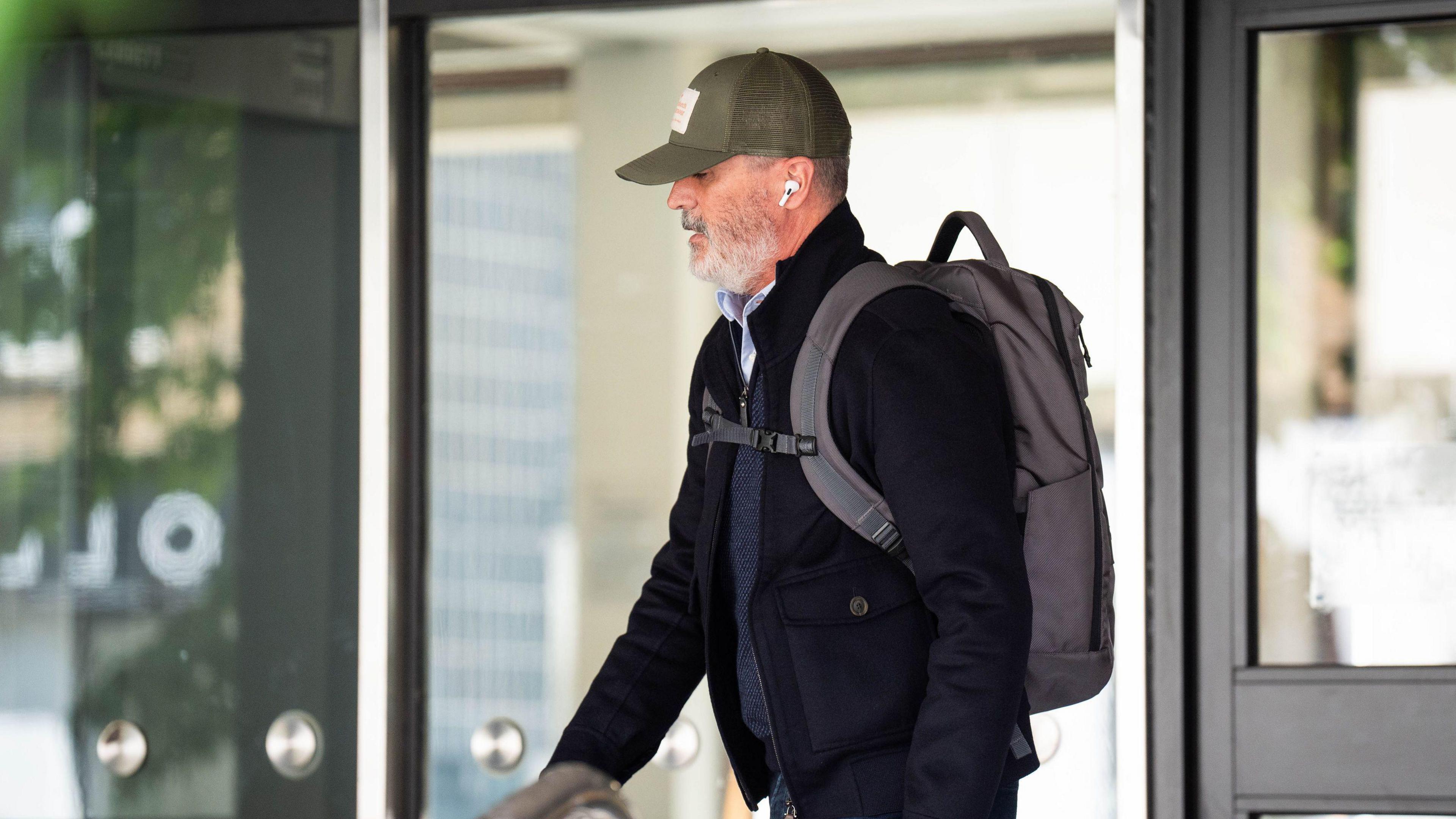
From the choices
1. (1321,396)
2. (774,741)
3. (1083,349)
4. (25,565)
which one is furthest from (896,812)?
(25,565)

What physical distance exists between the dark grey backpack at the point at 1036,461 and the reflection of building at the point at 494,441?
1339 millimetres

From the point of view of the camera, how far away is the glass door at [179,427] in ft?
10.0

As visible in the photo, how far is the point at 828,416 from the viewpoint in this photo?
162cm

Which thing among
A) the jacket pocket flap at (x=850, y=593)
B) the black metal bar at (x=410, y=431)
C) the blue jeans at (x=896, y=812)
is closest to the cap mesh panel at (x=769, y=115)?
the jacket pocket flap at (x=850, y=593)

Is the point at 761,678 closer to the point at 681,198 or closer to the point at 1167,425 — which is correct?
the point at 681,198

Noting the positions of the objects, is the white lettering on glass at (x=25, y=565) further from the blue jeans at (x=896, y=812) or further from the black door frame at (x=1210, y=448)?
the black door frame at (x=1210, y=448)

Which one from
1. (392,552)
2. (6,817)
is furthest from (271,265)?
(6,817)

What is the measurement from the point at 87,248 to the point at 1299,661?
8.32ft

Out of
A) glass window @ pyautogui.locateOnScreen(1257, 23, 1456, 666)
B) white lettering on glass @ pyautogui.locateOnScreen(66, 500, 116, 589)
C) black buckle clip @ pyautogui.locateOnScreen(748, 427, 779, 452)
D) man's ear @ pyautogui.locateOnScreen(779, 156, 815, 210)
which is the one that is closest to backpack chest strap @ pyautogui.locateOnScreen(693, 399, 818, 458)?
black buckle clip @ pyautogui.locateOnScreen(748, 427, 779, 452)

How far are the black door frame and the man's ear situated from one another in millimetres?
1123

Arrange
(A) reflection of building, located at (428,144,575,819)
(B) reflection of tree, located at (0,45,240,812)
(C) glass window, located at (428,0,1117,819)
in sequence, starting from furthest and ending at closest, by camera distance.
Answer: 1. (B) reflection of tree, located at (0,45,240,812)
2. (A) reflection of building, located at (428,144,575,819)
3. (C) glass window, located at (428,0,1117,819)

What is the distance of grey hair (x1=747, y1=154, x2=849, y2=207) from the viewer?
1753mm

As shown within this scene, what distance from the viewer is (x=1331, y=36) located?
8.93ft

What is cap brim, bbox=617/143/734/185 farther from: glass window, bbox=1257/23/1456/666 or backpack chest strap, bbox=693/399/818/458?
glass window, bbox=1257/23/1456/666
